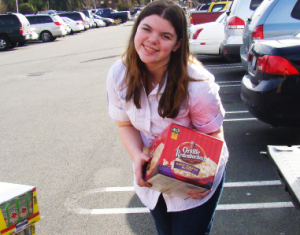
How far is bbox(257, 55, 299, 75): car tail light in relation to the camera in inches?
150

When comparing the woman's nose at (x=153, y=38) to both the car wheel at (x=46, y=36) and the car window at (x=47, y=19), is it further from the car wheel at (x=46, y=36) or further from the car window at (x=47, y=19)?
the car window at (x=47, y=19)

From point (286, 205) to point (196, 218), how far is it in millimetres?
1750

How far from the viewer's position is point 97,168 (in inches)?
164

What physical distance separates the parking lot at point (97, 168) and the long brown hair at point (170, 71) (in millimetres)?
1630

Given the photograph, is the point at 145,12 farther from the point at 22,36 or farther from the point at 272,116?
the point at 22,36

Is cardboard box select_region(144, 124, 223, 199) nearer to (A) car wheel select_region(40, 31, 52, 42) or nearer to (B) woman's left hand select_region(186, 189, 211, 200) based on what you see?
(B) woman's left hand select_region(186, 189, 211, 200)

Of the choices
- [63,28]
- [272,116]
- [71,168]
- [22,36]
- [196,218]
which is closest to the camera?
[196,218]

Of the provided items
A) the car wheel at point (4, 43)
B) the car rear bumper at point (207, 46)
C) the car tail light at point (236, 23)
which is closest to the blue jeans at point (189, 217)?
the car tail light at point (236, 23)

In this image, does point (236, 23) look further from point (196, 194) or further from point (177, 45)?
point (196, 194)

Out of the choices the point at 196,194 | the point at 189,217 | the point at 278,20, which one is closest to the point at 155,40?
the point at 196,194

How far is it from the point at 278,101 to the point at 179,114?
8.28ft

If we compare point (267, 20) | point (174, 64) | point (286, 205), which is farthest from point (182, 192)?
point (267, 20)

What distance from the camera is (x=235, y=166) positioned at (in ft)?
13.2

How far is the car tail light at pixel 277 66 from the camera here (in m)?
3.82
